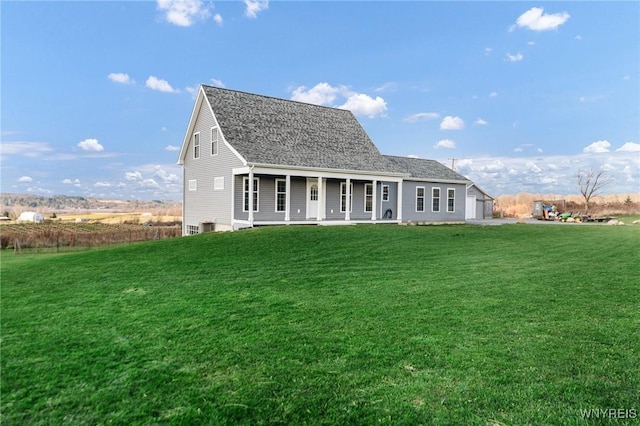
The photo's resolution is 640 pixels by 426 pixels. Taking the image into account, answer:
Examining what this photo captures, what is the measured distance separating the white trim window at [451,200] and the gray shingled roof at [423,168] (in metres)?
0.85

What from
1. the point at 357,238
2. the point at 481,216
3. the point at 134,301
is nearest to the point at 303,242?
the point at 357,238

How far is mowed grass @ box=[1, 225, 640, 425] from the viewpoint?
3199 mm

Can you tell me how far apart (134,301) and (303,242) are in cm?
653

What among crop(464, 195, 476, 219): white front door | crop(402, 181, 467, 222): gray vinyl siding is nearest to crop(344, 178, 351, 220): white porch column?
crop(402, 181, 467, 222): gray vinyl siding

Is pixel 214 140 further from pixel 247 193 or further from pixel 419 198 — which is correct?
pixel 419 198

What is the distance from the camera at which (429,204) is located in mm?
25906

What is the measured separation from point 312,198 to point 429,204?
9.53 meters

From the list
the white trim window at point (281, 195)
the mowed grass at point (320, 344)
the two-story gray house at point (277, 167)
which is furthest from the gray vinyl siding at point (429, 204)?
the mowed grass at point (320, 344)

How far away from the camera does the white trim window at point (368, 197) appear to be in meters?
21.8

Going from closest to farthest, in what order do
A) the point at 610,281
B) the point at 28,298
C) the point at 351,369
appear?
the point at 351,369 → the point at 28,298 → the point at 610,281

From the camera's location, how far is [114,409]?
3189mm

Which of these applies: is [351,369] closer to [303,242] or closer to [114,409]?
[114,409]

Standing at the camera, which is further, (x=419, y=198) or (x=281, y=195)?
(x=419, y=198)

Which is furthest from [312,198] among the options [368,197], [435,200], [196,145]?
[435,200]
